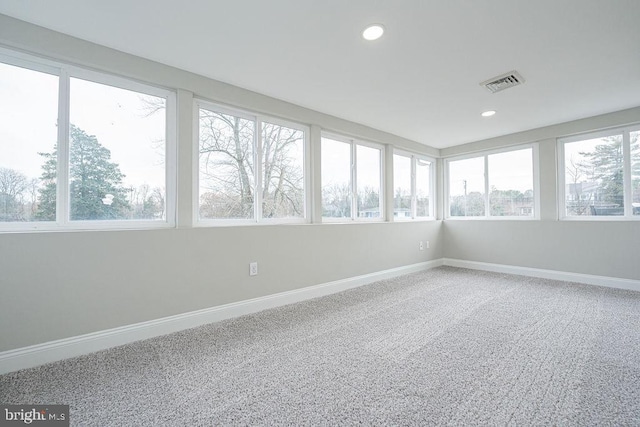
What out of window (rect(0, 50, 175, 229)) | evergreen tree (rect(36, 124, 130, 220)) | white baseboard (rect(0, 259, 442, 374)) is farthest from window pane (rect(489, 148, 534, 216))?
evergreen tree (rect(36, 124, 130, 220))

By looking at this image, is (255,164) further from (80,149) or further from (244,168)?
(80,149)

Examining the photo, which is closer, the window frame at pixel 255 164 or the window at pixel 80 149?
the window at pixel 80 149

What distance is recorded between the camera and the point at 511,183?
15.7 feet

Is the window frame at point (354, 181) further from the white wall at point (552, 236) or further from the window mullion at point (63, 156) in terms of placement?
the window mullion at point (63, 156)

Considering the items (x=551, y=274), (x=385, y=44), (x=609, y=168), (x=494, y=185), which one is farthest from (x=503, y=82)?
(x=551, y=274)

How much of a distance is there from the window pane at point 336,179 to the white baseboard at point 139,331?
3.42ft

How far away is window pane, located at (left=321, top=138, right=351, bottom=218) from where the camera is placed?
152 inches

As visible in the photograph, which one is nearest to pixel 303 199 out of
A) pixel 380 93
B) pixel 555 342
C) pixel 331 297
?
pixel 331 297

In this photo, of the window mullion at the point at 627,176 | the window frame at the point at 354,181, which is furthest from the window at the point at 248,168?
the window mullion at the point at 627,176

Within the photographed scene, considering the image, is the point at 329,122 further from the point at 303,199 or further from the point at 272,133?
the point at 303,199

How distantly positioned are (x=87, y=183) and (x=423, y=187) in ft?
16.7

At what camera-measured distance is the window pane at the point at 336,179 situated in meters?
3.87

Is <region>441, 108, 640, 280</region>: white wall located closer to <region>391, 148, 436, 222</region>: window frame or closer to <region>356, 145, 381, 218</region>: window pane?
<region>391, 148, 436, 222</region>: window frame

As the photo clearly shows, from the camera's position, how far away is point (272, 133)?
3312mm
